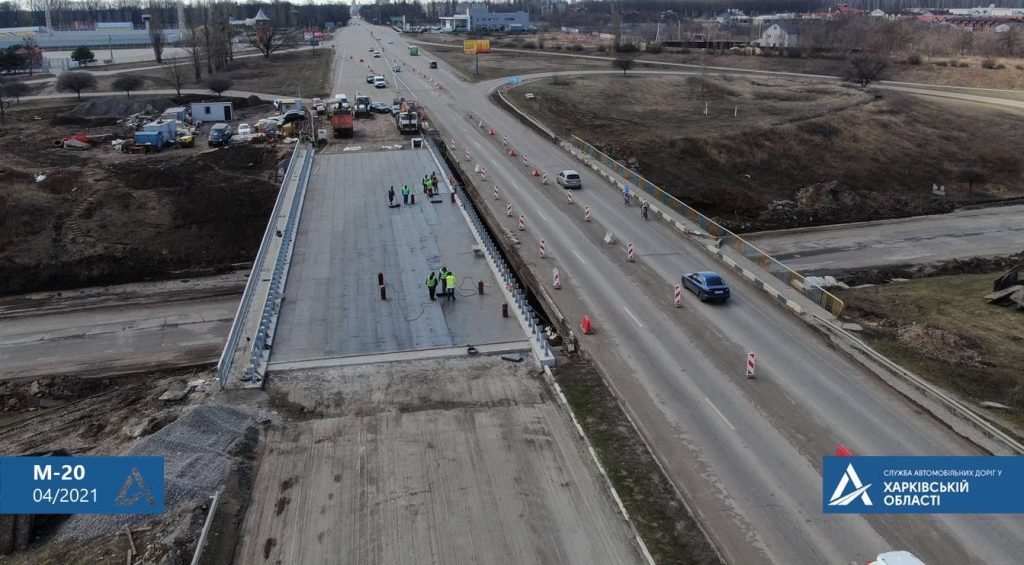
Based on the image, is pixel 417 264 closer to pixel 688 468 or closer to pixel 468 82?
→ pixel 688 468

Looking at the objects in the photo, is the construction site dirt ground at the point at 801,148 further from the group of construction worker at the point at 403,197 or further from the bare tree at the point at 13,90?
the bare tree at the point at 13,90

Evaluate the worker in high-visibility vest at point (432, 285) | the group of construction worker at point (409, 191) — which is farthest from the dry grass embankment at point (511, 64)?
the worker in high-visibility vest at point (432, 285)

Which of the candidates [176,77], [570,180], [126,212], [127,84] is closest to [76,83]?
[127,84]

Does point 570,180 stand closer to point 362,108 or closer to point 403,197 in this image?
point 403,197

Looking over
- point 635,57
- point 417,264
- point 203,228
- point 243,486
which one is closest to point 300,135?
point 203,228

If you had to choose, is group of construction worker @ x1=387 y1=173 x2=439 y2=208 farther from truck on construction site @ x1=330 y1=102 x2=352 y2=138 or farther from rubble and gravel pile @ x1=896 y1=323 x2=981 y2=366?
rubble and gravel pile @ x1=896 y1=323 x2=981 y2=366

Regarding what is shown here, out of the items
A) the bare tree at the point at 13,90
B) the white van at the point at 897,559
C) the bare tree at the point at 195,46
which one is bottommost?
the white van at the point at 897,559
